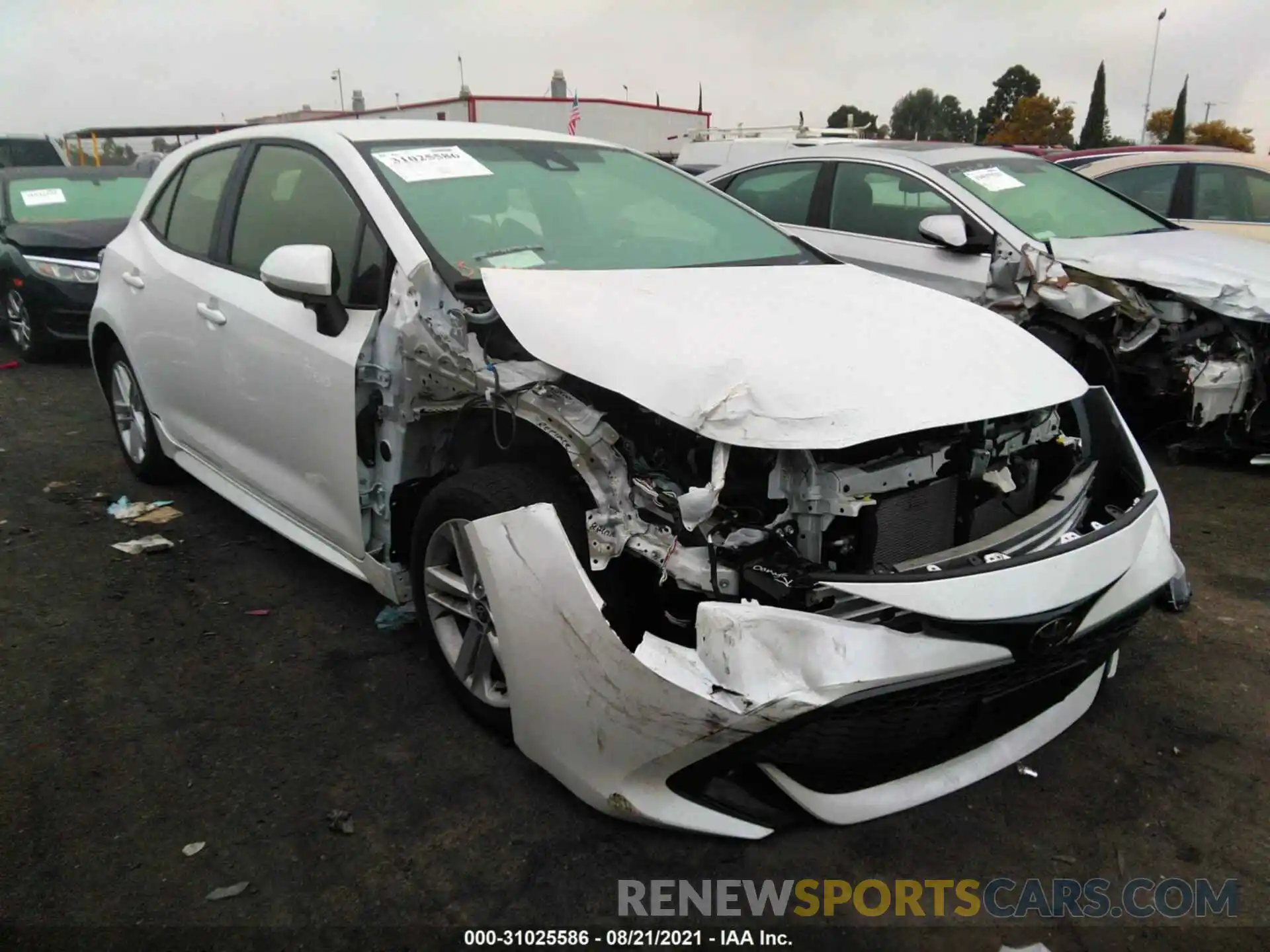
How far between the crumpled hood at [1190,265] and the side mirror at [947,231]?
481 mm

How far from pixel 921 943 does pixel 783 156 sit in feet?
18.1

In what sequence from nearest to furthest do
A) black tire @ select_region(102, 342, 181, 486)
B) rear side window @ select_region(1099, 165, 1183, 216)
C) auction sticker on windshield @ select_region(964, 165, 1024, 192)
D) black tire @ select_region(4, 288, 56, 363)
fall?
black tire @ select_region(102, 342, 181, 486) < auction sticker on windshield @ select_region(964, 165, 1024, 192) < rear side window @ select_region(1099, 165, 1183, 216) < black tire @ select_region(4, 288, 56, 363)

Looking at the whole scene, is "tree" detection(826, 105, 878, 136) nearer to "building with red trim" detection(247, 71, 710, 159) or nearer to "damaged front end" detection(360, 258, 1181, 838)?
"building with red trim" detection(247, 71, 710, 159)

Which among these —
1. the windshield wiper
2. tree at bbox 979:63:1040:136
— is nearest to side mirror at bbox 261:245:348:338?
the windshield wiper

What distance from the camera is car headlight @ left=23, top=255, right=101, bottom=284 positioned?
7.68m

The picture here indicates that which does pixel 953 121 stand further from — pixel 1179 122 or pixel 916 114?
pixel 1179 122

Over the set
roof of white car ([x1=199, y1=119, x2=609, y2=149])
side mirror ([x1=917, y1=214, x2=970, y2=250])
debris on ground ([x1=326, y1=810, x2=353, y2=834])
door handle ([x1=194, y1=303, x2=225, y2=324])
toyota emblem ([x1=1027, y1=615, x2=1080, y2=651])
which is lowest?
debris on ground ([x1=326, y1=810, x2=353, y2=834])

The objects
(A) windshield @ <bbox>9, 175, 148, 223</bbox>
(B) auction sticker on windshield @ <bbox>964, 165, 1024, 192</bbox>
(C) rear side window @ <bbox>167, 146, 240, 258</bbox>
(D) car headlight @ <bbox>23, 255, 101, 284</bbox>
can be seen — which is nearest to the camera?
(C) rear side window @ <bbox>167, 146, 240, 258</bbox>

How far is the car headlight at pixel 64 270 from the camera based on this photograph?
768cm

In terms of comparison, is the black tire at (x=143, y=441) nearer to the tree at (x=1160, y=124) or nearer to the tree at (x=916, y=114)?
the tree at (x=1160, y=124)

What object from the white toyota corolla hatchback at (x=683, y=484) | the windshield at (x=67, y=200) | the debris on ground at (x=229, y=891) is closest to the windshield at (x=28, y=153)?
the windshield at (x=67, y=200)

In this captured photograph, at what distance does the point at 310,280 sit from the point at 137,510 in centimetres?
237

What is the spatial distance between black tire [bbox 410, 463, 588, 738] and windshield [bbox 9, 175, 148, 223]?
23.3 feet

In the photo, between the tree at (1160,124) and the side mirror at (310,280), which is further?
the tree at (1160,124)
